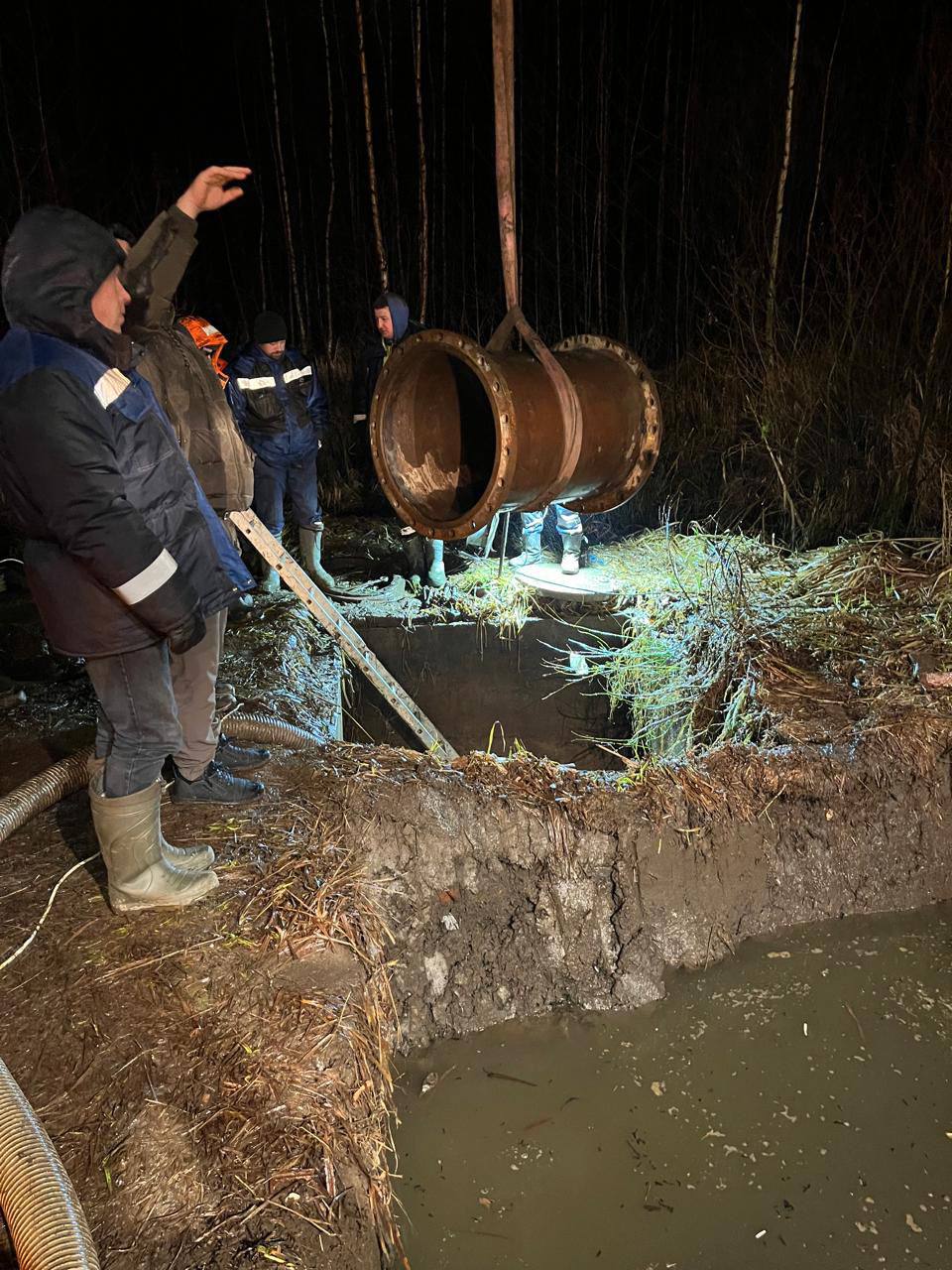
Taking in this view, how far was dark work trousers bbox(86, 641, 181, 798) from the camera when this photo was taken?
227 centimetres

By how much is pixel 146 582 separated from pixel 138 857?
0.83 meters

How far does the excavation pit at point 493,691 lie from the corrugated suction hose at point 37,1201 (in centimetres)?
340

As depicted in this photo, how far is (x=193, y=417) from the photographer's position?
3072 millimetres

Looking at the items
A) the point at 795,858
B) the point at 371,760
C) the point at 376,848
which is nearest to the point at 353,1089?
the point at 376,848

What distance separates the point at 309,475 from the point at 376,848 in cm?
342

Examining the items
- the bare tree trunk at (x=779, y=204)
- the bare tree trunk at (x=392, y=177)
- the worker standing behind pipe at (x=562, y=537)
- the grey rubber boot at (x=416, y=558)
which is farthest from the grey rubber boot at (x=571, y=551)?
the bare tree trunk at (x=392, y=177)

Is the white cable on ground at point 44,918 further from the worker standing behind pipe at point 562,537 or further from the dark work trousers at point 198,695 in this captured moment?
the worker standing behind pipe at point 562,537

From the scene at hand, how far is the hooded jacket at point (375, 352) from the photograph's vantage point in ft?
17.4

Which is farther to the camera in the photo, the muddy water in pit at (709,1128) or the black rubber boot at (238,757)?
the black rubber boot at (238,757)

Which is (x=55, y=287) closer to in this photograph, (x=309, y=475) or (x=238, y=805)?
(x=238, y=805)

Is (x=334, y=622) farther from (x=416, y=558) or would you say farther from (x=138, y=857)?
(x=416, y=558)

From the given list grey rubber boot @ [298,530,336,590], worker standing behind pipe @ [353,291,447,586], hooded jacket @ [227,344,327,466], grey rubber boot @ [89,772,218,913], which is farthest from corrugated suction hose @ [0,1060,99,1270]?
hooded jacket @ [227,344,327,466]

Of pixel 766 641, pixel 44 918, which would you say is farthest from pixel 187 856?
pixel 766 641

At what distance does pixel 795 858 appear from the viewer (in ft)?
11.0
